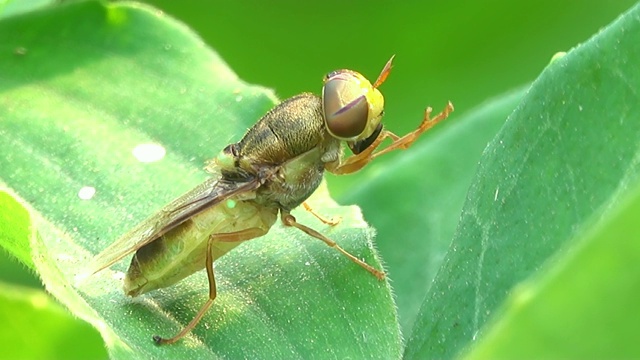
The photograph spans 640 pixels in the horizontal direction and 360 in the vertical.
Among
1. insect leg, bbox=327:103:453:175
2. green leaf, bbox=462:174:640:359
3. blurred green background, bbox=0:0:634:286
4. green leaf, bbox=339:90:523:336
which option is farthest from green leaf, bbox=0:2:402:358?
blurred green background, bbox=0:0:634:286

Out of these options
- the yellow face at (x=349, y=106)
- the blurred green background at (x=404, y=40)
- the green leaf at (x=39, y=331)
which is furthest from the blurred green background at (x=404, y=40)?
the green leaf at (x=39, y=331)

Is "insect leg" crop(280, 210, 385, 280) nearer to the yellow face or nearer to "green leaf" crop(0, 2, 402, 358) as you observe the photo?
"green leaf" crop(0, 2, 402, 358)

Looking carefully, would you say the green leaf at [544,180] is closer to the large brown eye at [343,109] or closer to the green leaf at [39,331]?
the large brown eye at [343,109]

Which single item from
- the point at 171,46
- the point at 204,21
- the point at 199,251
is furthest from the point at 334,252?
the point at 204,21

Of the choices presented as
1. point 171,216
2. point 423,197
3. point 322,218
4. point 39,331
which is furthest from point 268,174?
point 39,331

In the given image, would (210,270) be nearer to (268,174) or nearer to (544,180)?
(268,174)

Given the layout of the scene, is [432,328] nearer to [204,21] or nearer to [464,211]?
[464,211]
